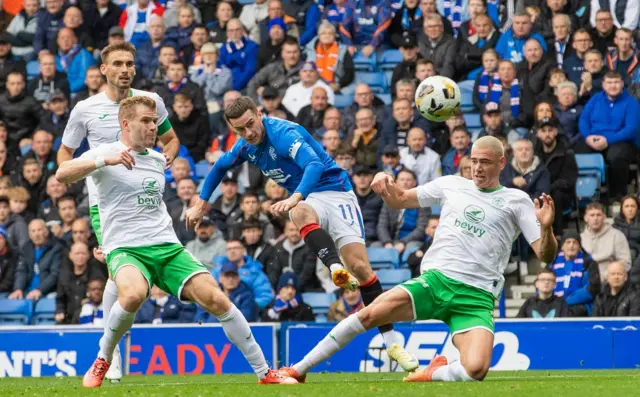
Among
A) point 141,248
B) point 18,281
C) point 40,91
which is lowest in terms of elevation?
point 18,281

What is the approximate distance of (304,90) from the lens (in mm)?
19359

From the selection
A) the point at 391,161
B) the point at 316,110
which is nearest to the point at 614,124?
the point at 391,161

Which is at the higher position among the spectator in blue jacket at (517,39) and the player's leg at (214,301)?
the spectator in blue jacket at (517,39)

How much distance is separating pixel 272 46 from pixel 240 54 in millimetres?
555

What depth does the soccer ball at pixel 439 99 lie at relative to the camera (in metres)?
12.4

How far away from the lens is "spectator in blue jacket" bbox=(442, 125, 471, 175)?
17.4m

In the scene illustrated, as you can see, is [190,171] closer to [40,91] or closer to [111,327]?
[40,91]

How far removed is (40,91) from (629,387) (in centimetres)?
1420

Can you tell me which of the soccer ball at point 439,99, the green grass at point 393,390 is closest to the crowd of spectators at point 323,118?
the soccer ball at point 439,99

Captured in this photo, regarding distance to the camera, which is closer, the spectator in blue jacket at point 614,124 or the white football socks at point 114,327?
the white football socks at point 114,327

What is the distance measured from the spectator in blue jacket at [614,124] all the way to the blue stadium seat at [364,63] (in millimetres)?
4186

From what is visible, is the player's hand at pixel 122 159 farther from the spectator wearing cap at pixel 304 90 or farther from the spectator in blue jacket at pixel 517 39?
the spectator in blue jacket at pixel 517 39

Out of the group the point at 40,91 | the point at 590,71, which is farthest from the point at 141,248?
the point at 40,91

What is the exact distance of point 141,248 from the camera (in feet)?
33.7
